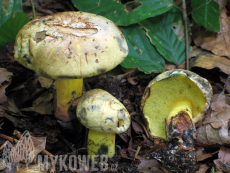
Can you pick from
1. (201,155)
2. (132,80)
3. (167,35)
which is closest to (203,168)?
(201,155)

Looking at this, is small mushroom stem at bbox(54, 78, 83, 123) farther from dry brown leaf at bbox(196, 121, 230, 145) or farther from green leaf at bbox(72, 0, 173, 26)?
dry brown leaf at bbox(196, 121, 230, 145)

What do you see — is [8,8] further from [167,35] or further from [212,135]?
[212,135]

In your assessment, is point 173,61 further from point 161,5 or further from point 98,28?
Answer: point 98,28

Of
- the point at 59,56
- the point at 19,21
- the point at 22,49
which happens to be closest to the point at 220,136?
the point at 59,56

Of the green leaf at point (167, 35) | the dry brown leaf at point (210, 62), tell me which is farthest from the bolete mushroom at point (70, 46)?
the dry brown leaf at point (210, 62)

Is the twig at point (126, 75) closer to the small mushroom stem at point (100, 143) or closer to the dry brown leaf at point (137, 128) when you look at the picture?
the dry brown leaf at point (137, 128)
